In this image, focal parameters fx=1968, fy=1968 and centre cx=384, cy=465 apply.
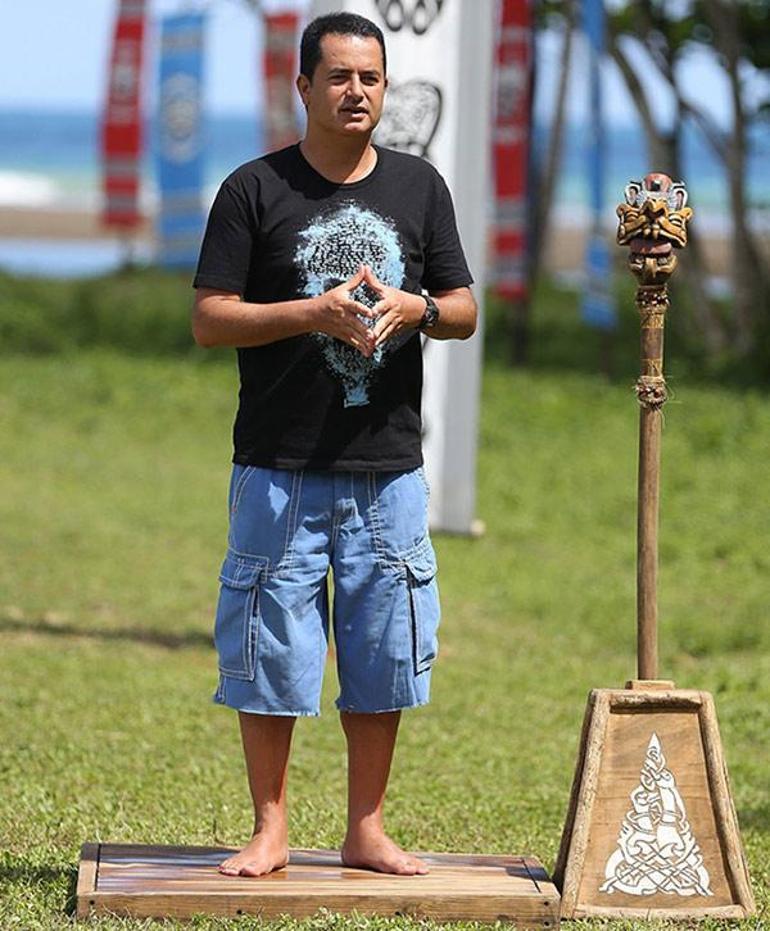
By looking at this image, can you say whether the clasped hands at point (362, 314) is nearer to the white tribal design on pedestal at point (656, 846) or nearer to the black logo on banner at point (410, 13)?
the white tribal design on pedestal at point (656, 846)

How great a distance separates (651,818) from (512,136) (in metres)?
12.1

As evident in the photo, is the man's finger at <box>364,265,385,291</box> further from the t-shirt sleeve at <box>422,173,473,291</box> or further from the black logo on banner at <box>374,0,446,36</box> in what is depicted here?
the black logo on banner at <box>374,0,446,36</box>

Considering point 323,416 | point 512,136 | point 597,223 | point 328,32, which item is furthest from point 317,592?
point 512,136

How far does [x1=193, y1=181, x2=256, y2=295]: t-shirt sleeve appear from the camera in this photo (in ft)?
13.5

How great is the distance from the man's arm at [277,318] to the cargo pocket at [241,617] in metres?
0.47

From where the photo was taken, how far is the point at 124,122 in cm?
2094

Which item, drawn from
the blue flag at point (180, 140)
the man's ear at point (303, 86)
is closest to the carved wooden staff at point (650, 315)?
the man's ear at point (303, 86)

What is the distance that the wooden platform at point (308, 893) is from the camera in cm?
404

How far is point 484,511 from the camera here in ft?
37.0

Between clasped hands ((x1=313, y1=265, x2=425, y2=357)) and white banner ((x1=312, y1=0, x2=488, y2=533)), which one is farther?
white banner ((x1=312, y1=0, x2=488, y2=533))

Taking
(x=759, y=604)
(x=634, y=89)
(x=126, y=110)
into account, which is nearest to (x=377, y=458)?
(x=759, y=604)

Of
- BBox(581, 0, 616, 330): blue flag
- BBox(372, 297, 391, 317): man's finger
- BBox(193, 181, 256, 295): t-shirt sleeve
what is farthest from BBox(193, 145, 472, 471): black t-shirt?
BBox(581, 0, 616, 330): blue flag

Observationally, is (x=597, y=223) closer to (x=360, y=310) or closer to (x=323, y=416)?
(x=323, y=416)

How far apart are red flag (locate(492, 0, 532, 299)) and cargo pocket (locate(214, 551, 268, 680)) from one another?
11.8m
